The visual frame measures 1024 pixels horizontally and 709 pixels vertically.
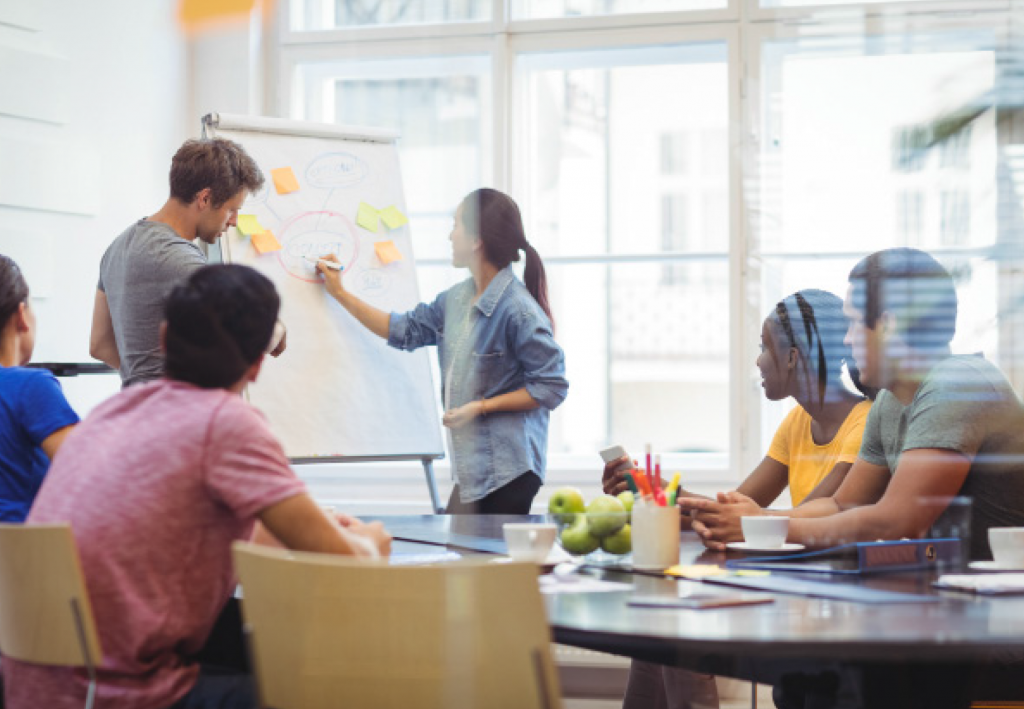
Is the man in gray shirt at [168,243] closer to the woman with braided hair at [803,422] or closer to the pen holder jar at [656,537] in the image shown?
the woman with braided hair at [803,422]

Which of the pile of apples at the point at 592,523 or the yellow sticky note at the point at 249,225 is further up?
the yellow sticky note at the point at 249,225

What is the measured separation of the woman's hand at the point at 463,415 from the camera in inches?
124

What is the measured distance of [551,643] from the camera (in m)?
1.18

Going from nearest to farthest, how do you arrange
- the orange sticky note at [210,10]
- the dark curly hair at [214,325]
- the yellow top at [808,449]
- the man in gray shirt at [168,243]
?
the dark curly hair at [214,325] < the yellow top at [808,449] < the man in gray shirt at [168,243] < the orange sticky note at [210,10]

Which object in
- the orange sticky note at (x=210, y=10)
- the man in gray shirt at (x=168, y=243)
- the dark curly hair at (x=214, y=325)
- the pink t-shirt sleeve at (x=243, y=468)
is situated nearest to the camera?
the pink t-shirt sleeve at (x=243, y=468)

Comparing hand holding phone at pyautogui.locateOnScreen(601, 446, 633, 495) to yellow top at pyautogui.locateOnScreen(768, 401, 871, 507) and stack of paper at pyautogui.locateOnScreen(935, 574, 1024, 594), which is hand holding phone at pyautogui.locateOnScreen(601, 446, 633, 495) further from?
stack of paper at pyautogui.locateOnScreen(935, 574, 1024, 594)

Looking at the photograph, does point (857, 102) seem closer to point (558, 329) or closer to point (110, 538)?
point (558, 329)

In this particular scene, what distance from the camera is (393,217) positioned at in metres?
3.71

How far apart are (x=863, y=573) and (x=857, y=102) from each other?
2.58 meters

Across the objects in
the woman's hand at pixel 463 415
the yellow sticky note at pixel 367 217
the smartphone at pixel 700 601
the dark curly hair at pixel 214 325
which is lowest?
the smartphone at pixel 700 601

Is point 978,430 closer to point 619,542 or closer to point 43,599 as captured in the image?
point 619,542

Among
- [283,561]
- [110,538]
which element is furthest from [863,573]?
[110,538]

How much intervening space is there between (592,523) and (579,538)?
0.10 ft

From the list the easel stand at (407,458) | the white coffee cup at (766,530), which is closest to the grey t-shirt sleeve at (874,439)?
the white coffee cup at (766,530)
